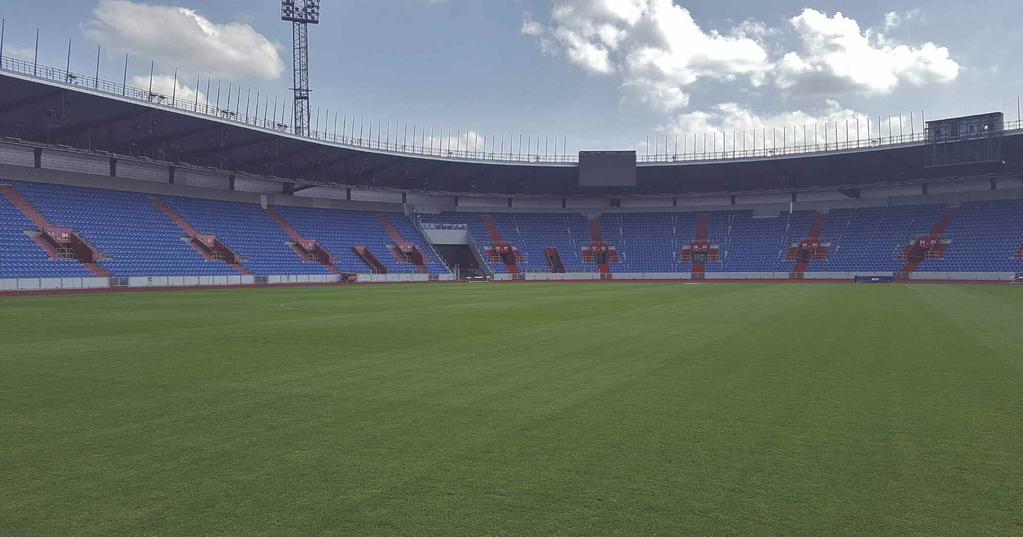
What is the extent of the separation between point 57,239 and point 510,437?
155 ft

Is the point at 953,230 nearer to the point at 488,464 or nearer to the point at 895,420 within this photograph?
the point at 895,420

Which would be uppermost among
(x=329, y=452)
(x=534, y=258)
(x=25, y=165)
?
(x=25, y=165)

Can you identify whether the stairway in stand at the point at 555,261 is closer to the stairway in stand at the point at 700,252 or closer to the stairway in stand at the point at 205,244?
the stairway in stand at the point at 700,252

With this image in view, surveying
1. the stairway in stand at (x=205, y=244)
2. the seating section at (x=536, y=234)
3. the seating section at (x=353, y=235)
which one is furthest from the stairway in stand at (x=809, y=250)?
the stairway in stand at (x=205, y=244)

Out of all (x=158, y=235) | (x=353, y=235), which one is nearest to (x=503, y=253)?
(x=353, y=235)

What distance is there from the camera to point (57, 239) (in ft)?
138

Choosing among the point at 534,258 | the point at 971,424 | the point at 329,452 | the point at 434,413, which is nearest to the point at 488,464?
the point at 329,452

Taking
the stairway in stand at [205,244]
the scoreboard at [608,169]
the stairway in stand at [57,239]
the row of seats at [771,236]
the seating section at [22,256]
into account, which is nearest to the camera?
the seating section at [22,256]

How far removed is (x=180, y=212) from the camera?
52656mm

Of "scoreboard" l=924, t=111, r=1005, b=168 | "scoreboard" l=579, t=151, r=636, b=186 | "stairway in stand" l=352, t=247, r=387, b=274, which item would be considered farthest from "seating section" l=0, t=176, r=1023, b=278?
"scoreboard" l=924, t=111, r=1005, b=168

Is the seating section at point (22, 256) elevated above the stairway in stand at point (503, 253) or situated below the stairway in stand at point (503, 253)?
below

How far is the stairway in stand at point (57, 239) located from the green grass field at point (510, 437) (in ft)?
109

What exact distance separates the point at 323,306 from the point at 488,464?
20604mm

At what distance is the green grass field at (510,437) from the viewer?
170 inches
